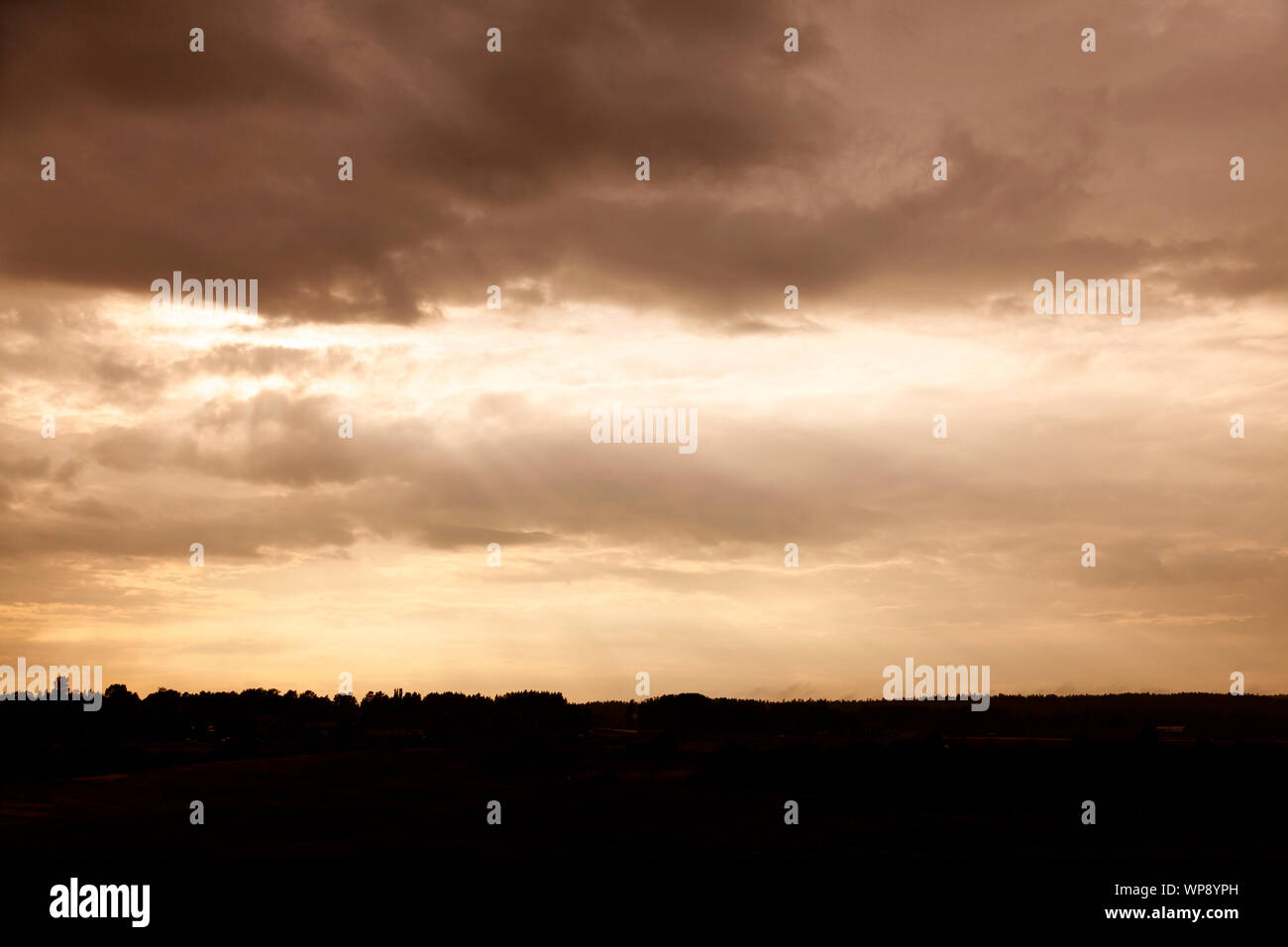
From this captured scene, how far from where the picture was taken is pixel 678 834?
66875mm

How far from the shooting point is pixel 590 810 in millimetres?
76062

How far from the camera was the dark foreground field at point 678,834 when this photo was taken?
47406mm

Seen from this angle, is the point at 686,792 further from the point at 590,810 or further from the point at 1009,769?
the point at 1009,769

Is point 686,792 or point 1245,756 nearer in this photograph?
point 686,792

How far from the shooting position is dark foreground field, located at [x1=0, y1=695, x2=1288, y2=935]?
47406mm

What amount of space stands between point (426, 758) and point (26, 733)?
10988cm
